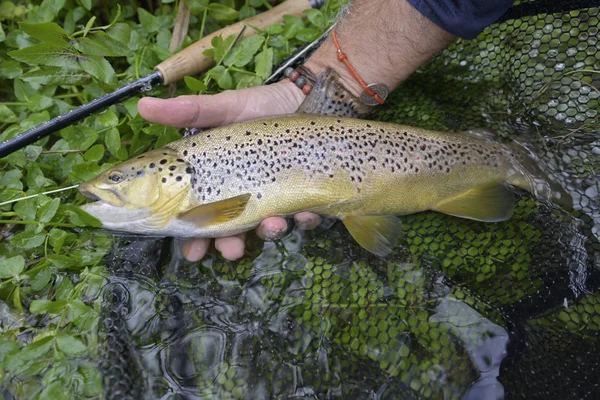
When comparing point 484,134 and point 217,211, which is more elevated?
point 484,134

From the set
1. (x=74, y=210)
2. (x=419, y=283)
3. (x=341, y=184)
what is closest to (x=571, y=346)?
(x=419, y=283)

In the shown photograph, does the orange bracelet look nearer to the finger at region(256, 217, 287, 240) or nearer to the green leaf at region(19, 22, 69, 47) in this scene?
the finger at region(256, 217, 287, 240)

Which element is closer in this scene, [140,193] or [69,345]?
[69,345]

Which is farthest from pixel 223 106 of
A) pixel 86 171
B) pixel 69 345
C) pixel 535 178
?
pixel 535 178

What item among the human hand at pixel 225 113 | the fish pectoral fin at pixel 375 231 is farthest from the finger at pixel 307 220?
the fish pectoral fin at pixel 375 231

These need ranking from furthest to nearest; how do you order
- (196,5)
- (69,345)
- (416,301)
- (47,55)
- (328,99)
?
(196,5) < (328,99) < (47,55) < (416,301) < (69,345)

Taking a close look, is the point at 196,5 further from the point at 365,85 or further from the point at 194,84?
the point at 365,85

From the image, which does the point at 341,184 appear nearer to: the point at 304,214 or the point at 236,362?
the point at 304,214

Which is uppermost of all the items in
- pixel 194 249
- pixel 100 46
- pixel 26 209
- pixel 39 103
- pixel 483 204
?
pixel 100 46
